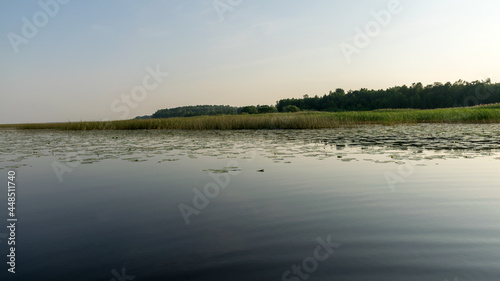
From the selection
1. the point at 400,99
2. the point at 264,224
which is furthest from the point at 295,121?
the point at 400,99

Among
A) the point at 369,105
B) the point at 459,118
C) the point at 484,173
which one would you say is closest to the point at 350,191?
the point at 484,173

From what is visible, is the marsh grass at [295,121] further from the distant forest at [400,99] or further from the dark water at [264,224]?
the distant forest at [400,99]

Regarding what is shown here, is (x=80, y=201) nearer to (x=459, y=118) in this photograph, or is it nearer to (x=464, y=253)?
(x=464, y=253)

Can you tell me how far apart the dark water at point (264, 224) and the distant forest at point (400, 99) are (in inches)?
2522

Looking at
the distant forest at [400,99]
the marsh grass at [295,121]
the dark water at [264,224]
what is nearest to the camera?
the dark water at [264,224]

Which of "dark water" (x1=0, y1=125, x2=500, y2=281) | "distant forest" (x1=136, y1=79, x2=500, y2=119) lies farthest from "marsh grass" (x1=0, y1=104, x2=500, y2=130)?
"distant forest" (x1=136, y1=79, x2=500, y2=119)

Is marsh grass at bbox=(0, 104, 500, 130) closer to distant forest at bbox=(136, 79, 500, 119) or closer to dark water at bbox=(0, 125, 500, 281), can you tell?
dark water at bbox=(0, 125, 500, 281)

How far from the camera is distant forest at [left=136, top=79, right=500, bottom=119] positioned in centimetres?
8475

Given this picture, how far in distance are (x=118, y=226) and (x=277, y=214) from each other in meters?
2.36

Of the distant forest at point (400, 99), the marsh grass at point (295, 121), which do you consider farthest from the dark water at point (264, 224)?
the distant forest at point (400, 99)

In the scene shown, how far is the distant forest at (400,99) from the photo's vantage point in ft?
278

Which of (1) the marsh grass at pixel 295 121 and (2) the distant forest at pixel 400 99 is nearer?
(1) the marsh grass at pixel 295 121

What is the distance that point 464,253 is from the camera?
142 inches

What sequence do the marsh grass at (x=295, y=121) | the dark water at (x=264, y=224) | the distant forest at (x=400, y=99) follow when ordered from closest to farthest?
the dark water at (x=264, y=224), the marsh grass at (x=295, y=121), the distant forest at (x=400, y=99)
